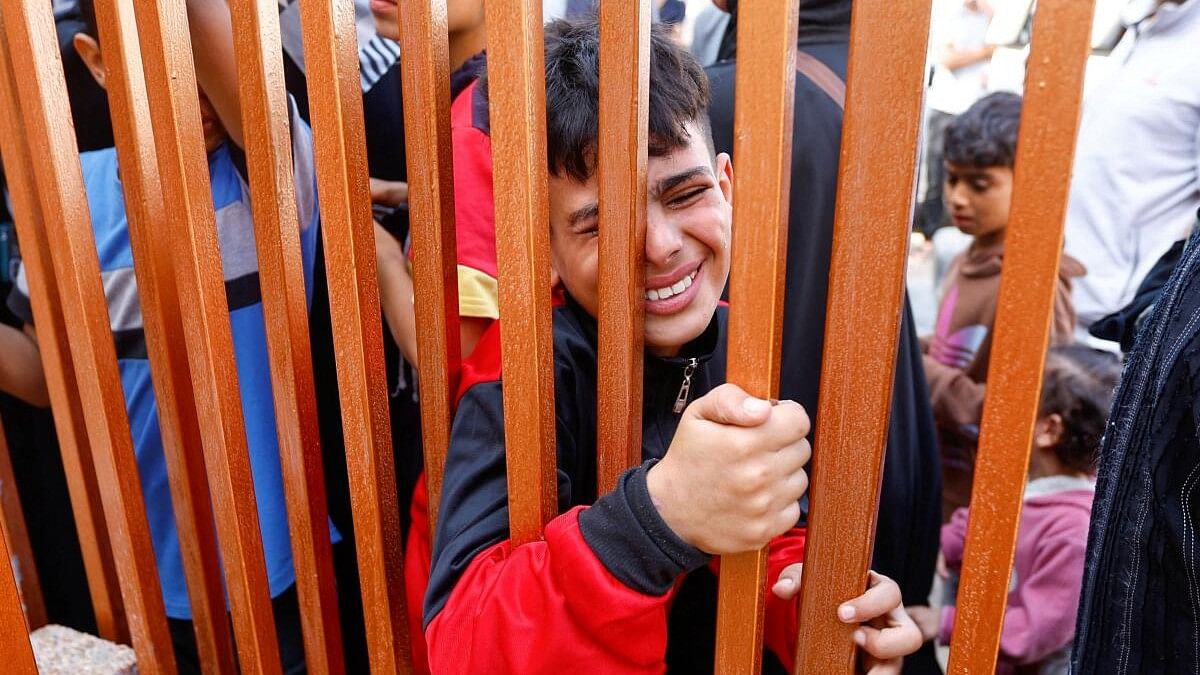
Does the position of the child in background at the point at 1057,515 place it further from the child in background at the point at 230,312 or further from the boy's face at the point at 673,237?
the child in background at the point at 230,312

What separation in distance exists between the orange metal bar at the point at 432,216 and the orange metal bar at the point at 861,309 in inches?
13.2

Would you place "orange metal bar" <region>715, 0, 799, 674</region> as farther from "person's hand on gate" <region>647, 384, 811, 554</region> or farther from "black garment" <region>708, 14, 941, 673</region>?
"black garment" <region>708, 14, 941, 673</region>

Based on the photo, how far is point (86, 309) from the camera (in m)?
0.89

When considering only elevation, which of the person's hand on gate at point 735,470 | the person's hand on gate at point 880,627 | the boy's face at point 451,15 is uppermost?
the boy's face at point 451,15

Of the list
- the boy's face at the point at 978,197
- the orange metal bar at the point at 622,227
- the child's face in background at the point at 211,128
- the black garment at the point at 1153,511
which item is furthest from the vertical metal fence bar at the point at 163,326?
the boy's face at the point at 978,197

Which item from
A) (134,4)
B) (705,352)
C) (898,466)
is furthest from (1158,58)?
(134,4)

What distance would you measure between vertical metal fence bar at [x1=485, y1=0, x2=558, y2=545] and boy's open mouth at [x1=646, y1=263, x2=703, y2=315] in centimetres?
15

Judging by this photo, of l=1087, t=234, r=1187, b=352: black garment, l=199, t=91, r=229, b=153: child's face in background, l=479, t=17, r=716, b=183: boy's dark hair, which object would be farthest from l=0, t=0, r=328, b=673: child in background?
l=1087, t=234, r=1187, b=352: black garment

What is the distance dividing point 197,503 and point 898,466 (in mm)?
1016

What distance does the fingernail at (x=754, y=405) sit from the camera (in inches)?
21.3

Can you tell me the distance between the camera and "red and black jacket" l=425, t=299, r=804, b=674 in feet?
1.98

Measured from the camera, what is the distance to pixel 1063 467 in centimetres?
156

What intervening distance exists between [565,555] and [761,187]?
0.97ft

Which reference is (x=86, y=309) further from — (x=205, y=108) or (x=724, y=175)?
(x=724, y=175)
